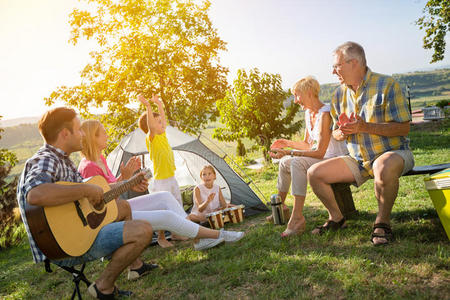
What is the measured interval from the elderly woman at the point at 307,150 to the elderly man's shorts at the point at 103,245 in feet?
5.72

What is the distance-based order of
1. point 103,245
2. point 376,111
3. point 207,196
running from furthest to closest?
1. point 207,196
2. point 376,111
3. point 103,245

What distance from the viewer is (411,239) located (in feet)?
9.45

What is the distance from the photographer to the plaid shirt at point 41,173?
222 centimetres

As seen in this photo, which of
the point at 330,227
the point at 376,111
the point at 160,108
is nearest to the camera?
the point at 376,111

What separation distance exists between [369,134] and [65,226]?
258 centimetres

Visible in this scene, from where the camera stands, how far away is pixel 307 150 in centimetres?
380

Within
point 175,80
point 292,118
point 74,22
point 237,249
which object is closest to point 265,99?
point 292,118

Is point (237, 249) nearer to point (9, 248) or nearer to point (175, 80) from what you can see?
point (9, 248)

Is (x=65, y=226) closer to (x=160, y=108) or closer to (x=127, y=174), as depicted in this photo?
(x=127, y=174)

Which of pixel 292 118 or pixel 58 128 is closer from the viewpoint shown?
pixel 58 128

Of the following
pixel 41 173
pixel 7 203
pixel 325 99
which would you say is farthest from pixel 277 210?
pixel 325 99

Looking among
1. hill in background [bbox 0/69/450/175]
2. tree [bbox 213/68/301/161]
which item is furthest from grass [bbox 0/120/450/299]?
hill in background [bbox 0/69/450/175]

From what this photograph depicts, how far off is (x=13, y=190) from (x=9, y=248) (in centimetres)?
159

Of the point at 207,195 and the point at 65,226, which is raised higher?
the point at 65,226
